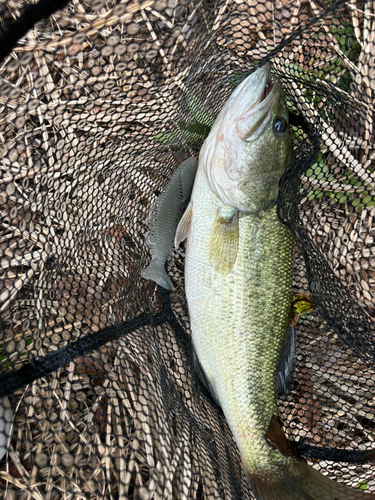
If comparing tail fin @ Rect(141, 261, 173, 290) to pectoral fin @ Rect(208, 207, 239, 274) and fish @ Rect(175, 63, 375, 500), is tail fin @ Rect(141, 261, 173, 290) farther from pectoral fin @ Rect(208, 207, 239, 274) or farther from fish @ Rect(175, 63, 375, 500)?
pectoral fin @ Rect(208, 207, 239, 274)

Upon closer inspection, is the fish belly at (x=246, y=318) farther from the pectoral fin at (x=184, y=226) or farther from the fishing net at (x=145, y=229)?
the fishing net at (x=145, y=229)

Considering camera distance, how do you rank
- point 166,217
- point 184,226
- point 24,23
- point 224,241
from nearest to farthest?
point 24,23 < point 224,241 < point 184,226 < point 166,217

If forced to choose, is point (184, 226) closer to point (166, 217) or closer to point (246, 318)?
point (166, 217)

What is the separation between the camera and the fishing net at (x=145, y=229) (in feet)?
6.55

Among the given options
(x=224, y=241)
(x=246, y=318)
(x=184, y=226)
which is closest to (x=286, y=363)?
(x=246, y=318)

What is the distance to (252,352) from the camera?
2.16 meters

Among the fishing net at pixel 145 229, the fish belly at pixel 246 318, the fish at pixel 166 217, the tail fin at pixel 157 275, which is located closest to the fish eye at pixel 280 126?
the fishing net at pixel 145 229

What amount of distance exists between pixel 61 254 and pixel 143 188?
725mm

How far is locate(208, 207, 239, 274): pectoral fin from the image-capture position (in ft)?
7.04

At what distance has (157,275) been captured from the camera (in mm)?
2449

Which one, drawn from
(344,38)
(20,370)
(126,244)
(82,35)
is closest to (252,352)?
(126,244)

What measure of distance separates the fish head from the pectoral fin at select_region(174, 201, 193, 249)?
0.23 metres

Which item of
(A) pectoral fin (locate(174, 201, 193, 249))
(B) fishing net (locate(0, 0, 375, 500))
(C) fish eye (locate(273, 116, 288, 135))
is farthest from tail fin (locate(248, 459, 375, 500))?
(C) fish eye (locate(273, 116, 288, 135))

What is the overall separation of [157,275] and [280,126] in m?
1.19
